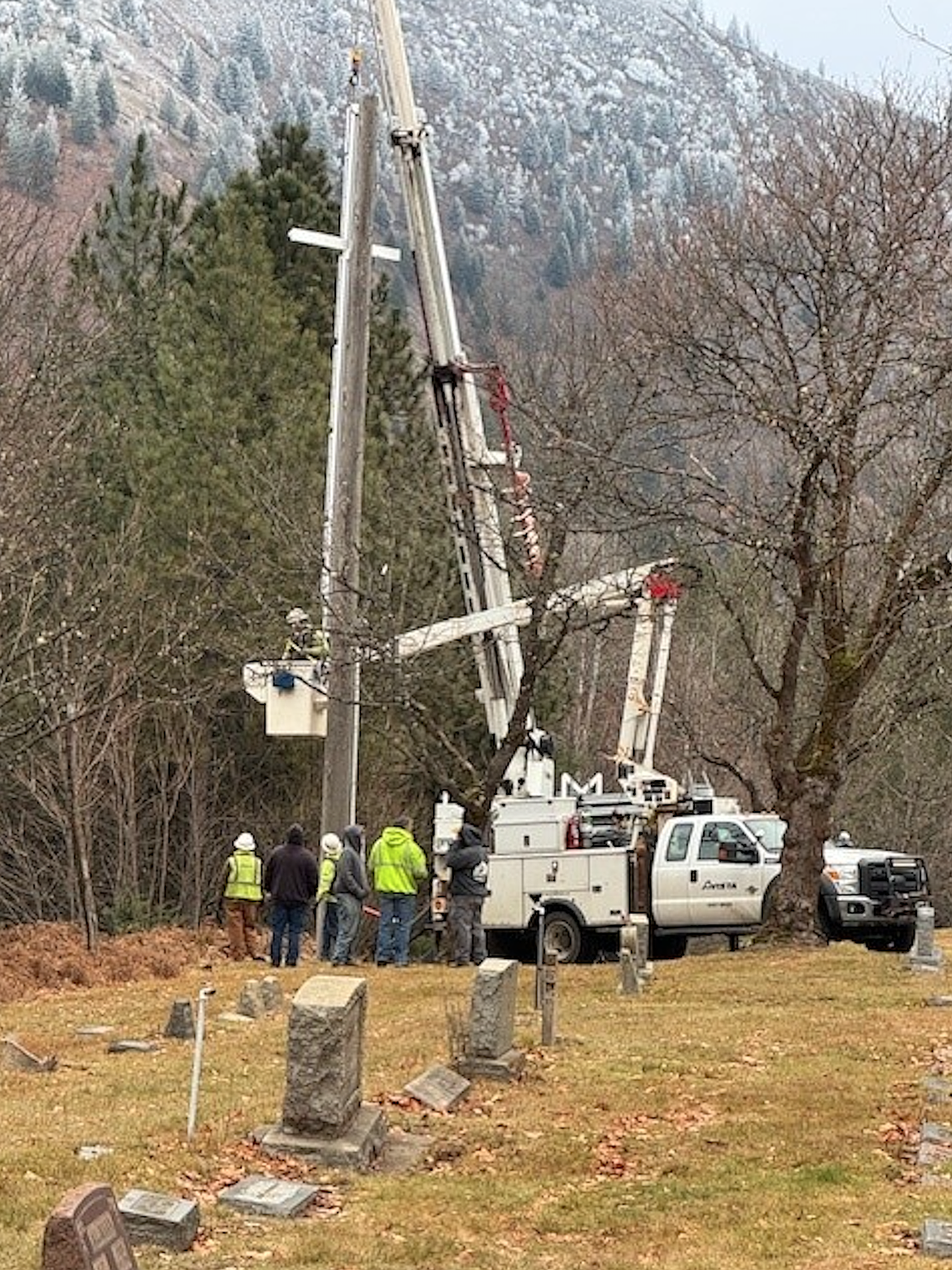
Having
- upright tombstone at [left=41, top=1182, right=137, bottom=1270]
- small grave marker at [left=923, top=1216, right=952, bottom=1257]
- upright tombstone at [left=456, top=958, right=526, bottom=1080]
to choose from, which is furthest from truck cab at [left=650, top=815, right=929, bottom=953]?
upright tombstone at [left=41, top=1182, right=137, bottom=1270]

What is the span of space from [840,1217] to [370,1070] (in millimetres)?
4271

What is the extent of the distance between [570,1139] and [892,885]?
41.9 ft

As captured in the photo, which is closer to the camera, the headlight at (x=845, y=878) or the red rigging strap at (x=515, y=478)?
the red rigging strap at (x=515, y=478)

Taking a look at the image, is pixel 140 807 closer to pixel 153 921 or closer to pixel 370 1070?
pixel 153 921

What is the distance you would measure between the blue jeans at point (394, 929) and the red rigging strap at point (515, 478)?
4.19 meters

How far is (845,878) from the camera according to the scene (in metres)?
22.4

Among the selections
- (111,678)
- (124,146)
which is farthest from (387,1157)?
(124,146)

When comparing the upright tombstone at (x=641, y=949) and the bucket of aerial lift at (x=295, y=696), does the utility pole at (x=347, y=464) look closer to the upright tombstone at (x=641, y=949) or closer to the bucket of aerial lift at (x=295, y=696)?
the bucket of aerial lift at (x=295, y=696)

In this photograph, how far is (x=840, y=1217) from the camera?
28.2 ft

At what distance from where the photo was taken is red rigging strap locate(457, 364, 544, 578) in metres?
20.5

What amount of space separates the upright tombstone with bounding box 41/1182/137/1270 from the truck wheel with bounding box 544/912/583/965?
15.9 meters

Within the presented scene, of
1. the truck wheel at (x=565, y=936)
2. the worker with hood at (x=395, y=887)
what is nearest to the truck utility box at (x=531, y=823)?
the truck wheel at (x=565, y=936)

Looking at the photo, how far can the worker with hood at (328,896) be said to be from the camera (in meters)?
19.5

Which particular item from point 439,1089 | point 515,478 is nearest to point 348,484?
point 515,478
